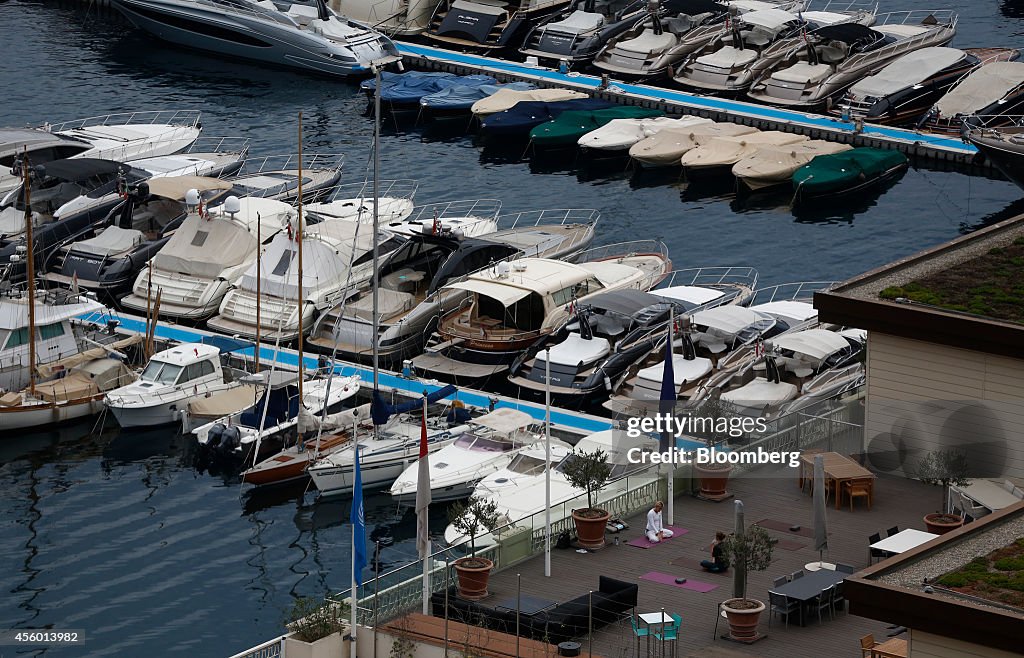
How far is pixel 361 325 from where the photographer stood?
59250 mm

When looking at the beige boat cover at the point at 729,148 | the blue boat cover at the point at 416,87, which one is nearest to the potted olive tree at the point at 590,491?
the beige boat cover at the point at 729,148

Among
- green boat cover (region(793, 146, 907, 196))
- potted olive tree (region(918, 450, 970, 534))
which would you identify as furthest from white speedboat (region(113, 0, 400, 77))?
potted olive tree (region(918, 450, 970, 534))

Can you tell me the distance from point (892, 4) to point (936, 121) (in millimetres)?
22787

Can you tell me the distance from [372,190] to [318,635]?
145 ft

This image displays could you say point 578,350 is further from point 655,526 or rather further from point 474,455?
point 655,526

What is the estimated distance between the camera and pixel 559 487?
156ft

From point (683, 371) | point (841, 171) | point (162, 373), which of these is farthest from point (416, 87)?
point (683, 371)

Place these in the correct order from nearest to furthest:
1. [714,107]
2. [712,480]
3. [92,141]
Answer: [712,480] → [92,141] → [714,107]

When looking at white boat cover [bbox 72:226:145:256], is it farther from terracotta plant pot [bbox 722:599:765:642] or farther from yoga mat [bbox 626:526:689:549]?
terracotta plant pot [bbox 722:599:765:642]

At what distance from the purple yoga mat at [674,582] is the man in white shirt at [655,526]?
1.55m

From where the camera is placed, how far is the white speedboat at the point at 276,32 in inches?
3716

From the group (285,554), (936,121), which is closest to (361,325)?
(285,554)

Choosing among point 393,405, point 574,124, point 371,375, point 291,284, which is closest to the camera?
point 393,405

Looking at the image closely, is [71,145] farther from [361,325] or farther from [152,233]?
[361,325]
